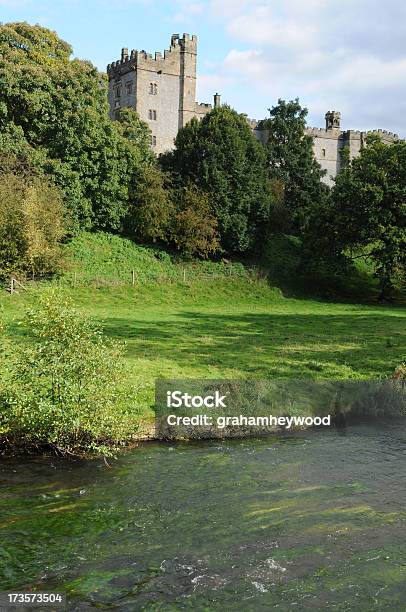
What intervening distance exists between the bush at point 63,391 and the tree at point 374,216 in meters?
38.4

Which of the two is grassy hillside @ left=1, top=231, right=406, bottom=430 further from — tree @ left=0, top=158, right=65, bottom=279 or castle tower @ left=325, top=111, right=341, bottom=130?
castle tower @ left=325, top=111, right=341, bottom=130

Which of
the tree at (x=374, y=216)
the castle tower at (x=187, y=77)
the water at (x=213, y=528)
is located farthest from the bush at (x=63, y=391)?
the castle tower at (x=187, y=77)

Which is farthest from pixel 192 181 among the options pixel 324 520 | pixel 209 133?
pixel 324 520

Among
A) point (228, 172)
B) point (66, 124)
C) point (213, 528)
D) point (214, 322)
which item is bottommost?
point (213, 528)

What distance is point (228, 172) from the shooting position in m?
54.4

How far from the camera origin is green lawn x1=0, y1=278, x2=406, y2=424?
22.7m

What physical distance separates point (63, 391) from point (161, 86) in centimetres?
7316

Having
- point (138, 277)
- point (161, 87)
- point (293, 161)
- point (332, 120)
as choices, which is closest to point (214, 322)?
point (138, 277)

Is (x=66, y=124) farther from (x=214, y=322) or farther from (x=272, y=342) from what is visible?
(x=272, y=342)

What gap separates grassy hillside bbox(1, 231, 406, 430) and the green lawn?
49mm

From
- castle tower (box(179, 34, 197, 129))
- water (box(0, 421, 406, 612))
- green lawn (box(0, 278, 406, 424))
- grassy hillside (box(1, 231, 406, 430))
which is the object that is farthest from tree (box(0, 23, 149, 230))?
water (box(0, 421, 406, 612))

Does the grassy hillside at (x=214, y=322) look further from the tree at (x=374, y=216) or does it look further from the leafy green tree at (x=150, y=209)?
the tree at (x=374, y=216)

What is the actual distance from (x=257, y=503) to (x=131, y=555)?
3.25 metres

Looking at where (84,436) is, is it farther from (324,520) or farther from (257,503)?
(324,520)
